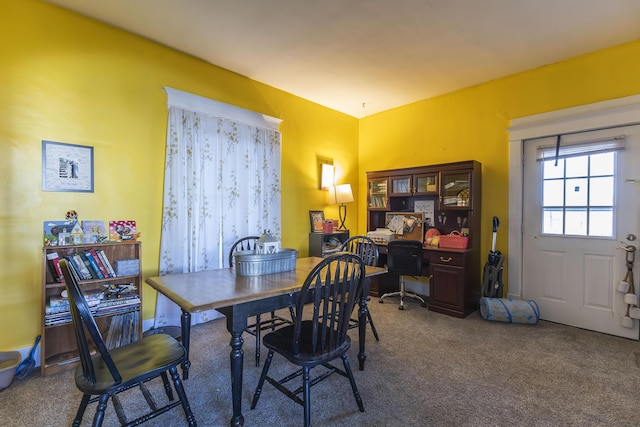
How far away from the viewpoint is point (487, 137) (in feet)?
12.2

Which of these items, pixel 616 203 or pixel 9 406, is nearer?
pixel 9 406

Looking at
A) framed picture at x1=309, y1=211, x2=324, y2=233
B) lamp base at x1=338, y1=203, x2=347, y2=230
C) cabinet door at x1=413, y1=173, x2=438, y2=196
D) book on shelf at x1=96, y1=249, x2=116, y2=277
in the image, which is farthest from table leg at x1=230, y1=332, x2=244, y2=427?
lamp base at x1=338, y1=203, x2=347, y2=230

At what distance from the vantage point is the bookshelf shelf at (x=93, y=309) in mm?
2178

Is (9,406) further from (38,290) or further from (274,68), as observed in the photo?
(274,68)

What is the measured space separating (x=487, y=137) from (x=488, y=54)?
1019mm

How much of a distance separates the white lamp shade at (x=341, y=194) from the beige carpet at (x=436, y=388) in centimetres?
201

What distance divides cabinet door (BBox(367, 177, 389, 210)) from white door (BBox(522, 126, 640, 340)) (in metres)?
1.67

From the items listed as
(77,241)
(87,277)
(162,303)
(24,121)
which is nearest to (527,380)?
(162,303)

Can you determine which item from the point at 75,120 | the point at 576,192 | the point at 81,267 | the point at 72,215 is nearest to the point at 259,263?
the point at 81,267

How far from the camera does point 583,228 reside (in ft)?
10.3

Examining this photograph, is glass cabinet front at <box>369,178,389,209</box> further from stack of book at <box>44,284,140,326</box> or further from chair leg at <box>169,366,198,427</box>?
chair leg at <box>169,366,198,427</box>

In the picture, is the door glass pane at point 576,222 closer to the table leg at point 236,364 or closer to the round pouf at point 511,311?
the round pouf at point 511,311

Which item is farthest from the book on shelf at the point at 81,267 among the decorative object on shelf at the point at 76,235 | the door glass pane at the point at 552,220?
the door glass pane at the point at 552,220

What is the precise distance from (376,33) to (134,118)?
90.2 inches
